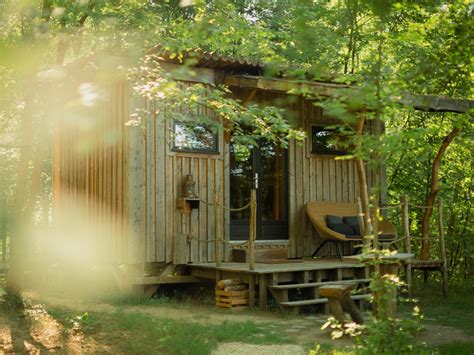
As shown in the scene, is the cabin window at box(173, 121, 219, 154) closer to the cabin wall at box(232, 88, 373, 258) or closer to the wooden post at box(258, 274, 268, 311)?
the cabin wall at box(232, 88, 373, 258)

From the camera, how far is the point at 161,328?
Answer: 267 inches

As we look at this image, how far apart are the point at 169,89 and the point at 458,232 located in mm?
9076

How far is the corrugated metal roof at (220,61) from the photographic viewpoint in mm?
9203

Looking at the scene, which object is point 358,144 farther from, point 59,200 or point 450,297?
point 59,200

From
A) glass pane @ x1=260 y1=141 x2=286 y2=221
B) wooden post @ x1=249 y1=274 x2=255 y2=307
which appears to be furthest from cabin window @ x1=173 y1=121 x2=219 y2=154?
wooden post @ x1=249 y1=274 x2=255 y2=307

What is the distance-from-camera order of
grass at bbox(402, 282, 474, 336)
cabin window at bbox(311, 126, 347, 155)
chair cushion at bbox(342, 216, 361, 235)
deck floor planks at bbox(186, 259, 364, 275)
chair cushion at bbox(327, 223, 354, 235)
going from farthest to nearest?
cabin window at bbox(311, 126, 347, 155) < chair cushion at bbox(342, 216, 361, 235) < chair cushion at bbox(327, 223, 354, 235) < deck floor planks at bbox(186, 259, 364, 275) < grass at bbox(402, 282, 474, 336)

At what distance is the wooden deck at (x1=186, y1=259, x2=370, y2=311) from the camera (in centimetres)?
872

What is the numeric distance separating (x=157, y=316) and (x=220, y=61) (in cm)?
363

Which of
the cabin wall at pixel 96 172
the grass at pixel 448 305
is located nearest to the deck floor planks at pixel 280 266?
the grass at pixel 448 305

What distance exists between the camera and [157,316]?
318 inches

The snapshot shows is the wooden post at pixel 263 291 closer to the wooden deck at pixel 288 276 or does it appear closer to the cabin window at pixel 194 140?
the wooden deck at pixel 288 276

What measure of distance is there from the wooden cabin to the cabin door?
16 millimetres

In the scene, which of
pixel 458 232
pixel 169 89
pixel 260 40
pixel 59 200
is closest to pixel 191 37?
pixel 169 89

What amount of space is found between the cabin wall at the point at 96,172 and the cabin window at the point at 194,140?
725mm
